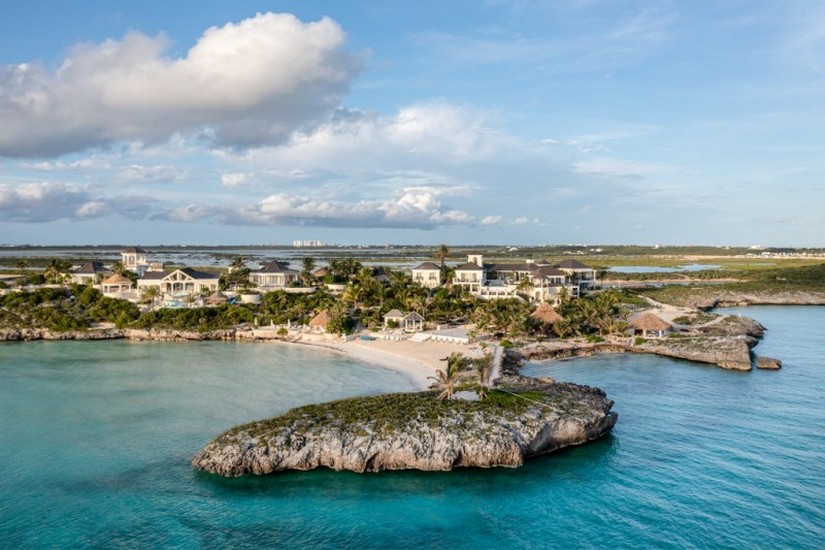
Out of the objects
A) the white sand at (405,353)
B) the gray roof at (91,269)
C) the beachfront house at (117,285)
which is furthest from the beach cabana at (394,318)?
the gray roof at (91,269)

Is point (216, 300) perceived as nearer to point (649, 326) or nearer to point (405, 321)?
point (405, 321)

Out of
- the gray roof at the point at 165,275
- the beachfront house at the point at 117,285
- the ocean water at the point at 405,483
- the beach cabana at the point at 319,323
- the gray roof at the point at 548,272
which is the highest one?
the gray roof at the point at 548,272

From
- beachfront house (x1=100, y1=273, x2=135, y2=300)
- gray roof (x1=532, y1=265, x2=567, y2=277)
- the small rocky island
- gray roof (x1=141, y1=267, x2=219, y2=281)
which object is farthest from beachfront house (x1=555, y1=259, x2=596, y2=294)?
beachfront house (x1=100, y1=273, x2=135, y2=300)

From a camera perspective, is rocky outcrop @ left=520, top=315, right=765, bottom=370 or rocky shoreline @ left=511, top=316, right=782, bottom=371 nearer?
rocky shoreline @ left=511, top=316, right=782, bottom=371

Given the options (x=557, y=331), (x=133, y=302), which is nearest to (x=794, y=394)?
(x=557, y=331)

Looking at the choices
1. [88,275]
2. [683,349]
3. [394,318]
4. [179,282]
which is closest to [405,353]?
[394,318]

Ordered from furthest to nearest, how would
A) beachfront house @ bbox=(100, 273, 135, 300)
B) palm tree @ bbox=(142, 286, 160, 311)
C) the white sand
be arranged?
beachfront house @ bbox=(100, 273, 135, 300)
palm tree @ bbox=(142, 286, 160, 311)
the white sand

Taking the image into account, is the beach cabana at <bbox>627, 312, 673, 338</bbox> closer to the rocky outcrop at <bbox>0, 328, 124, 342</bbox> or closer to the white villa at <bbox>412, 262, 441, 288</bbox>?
the white villa at <bbox>412, 262, 441, 288</bbox>

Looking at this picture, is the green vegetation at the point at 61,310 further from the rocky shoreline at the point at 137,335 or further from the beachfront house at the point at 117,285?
the beachfront house at the point at 117,285
